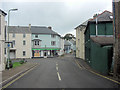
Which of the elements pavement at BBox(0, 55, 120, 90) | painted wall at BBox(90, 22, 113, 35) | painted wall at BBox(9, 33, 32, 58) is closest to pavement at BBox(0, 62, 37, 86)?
pavement at BBox(0, 55, 120, 90)

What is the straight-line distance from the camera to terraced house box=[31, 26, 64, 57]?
51.7 metres

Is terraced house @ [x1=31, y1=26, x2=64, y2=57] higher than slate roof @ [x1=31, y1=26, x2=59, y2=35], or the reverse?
slate roof @ [x1=31, y1=26, x2=59, y2=35]

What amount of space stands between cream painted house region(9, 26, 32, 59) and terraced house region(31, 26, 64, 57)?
2.46 metres

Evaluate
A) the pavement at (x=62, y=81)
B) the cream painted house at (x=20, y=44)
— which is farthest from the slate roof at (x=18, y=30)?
the pavement at (x=62, y=81)

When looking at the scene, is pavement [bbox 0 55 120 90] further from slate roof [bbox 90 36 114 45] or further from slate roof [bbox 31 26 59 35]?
slate roof [bbox 31 26 59 35]

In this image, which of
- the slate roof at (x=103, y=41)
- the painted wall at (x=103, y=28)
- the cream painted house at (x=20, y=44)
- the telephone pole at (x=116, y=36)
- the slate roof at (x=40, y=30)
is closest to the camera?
the telephone pole at (x=116, y=36)

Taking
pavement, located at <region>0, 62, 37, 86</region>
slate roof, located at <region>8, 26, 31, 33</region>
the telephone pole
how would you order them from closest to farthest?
pavement, located at <region>0, 62, 37, 86</region>, the telephone pole, slate roof, located at <region>8, 26, 31, 33</region>

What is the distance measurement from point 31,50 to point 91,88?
141 ft

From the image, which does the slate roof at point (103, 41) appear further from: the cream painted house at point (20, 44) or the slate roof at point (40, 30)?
the slate roof at point (40, 30)

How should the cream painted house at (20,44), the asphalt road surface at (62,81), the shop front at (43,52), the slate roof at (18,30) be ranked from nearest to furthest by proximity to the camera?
the asphalt road surface at (62,81) → the cream painted house at (20,44) → the slate roof at (18,30) → the shop front at (43,52)

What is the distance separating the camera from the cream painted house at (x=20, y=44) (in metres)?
48.5

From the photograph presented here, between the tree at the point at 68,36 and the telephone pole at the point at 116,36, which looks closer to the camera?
the telephone pole at the point at 116,36

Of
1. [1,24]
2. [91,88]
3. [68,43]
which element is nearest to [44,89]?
[91,88]

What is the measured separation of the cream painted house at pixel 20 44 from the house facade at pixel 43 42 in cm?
239
